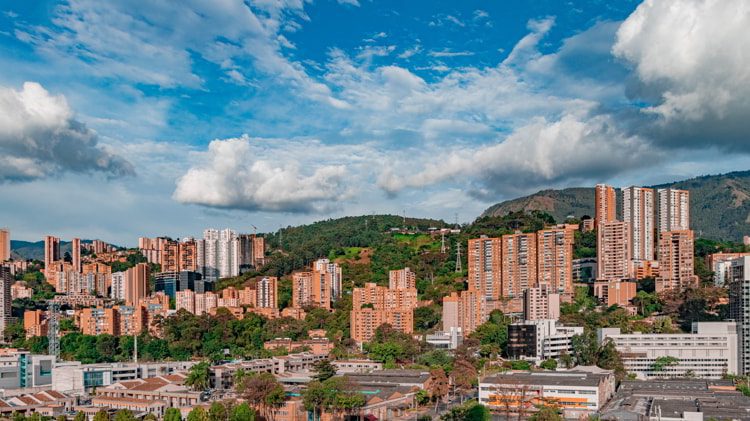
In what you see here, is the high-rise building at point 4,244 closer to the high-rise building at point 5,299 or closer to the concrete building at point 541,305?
the high-rise building at point 5,299

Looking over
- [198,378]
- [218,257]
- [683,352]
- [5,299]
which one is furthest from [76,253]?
[683,352]

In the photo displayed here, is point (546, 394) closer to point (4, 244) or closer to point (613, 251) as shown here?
point (613, 251)

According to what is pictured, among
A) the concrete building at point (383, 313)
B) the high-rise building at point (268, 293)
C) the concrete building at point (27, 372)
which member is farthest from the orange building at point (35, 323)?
the concrete building at point (383, 313)

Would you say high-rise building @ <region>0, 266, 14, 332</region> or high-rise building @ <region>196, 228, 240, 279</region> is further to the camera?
high-rise building @ <region>196, 228, 240, 279</region>

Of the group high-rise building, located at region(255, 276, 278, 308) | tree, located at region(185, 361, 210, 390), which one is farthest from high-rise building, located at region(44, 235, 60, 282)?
tree, located at region(185, 361, 210, 390)

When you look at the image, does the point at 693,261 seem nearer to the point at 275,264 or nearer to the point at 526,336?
the point at 526,336

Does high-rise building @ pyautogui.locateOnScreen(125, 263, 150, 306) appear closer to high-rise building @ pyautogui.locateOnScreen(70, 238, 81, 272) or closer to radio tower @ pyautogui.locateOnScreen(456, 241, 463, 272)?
high-rise building @ pyautogui.locateOnScreen(70, 238, 81, 272)
